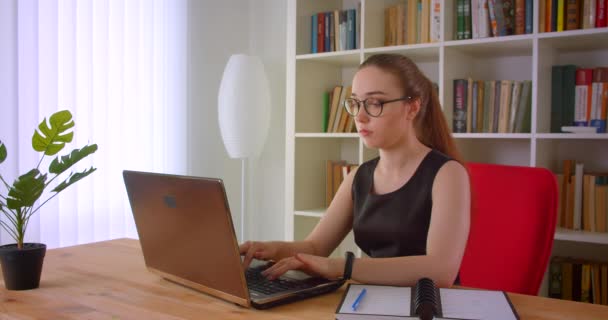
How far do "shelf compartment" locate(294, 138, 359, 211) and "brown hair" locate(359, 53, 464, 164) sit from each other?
4.95ft

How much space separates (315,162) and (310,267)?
6.74ft

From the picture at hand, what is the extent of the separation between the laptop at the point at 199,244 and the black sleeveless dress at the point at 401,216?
14.1 inches

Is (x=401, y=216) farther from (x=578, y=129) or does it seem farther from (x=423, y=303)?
(x=578, y=129)

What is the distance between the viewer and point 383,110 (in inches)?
57.5

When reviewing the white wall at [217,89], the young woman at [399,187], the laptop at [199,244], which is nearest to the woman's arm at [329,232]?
the young woman at [399,187]

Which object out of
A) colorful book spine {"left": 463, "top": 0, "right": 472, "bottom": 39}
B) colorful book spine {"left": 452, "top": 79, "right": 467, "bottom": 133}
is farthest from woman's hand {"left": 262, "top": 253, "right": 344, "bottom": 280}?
colorful book spine {"left": 463, "top": 0, "right": 472, "bottom": 39}

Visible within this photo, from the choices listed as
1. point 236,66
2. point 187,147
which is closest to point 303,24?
point 236,66

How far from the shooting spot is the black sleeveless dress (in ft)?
4.91

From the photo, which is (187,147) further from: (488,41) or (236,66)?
(488,41)

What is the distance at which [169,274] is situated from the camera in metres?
1.24

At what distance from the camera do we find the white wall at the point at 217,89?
3535mm

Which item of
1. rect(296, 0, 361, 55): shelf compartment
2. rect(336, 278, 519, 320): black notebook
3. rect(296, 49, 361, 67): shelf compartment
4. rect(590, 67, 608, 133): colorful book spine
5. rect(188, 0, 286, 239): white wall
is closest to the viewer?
rect(336, 278, 519, 320): black notebook

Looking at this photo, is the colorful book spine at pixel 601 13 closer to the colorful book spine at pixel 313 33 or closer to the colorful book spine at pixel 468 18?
the colorful book spine at pixel 468 18

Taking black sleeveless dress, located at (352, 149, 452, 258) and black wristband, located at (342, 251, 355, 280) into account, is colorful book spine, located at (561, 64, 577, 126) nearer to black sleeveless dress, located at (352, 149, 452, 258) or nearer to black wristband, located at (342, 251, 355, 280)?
black sleeveless dress, located at (352, 149, 452, 258)
